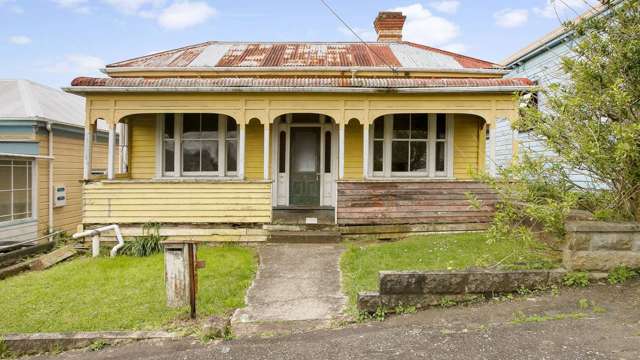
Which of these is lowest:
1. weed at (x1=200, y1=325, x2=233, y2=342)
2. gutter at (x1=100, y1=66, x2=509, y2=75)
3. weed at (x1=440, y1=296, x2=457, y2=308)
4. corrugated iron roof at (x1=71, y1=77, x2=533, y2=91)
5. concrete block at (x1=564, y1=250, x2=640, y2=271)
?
weed at (x1=200, y1=325, x2=233, y2=342)

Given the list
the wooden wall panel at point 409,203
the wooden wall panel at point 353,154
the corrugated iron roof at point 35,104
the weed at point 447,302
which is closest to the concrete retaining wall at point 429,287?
the weed at point 447,302

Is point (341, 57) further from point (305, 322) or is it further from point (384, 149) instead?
point (305, 322)

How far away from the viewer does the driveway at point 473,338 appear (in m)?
3.19

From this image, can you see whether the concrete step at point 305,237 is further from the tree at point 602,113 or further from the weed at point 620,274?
the weed at point 620,274

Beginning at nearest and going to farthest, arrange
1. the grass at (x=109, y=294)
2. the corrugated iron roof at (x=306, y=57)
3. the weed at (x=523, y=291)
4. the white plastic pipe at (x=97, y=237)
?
the weed at (x=523, y=291), the grass at (x=109, y=294), the white plastic pipe at (x=97, y=237), the corrugated iron roof at (x=306, y=57)

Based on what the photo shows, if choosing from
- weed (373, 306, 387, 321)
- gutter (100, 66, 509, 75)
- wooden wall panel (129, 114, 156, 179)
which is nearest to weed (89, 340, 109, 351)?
weed (373, 306, 387, 321)

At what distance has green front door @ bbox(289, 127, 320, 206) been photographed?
1070 cm

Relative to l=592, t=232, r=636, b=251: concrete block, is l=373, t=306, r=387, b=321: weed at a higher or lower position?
lower

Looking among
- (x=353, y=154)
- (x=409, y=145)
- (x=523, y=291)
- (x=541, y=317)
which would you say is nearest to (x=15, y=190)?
(x=353, y=154)

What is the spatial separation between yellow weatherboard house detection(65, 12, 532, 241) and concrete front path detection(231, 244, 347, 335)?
1.33 metres

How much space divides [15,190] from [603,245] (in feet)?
40.0

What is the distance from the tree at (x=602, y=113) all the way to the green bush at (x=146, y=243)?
690 cm

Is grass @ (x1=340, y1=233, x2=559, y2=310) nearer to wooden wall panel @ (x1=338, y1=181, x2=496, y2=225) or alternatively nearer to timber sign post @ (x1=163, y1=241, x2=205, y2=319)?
wooden wall panel @ (x1=338, y1=181, x2=496, y2=225)

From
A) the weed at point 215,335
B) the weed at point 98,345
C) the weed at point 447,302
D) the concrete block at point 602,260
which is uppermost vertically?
the concrete block at point 602,260
